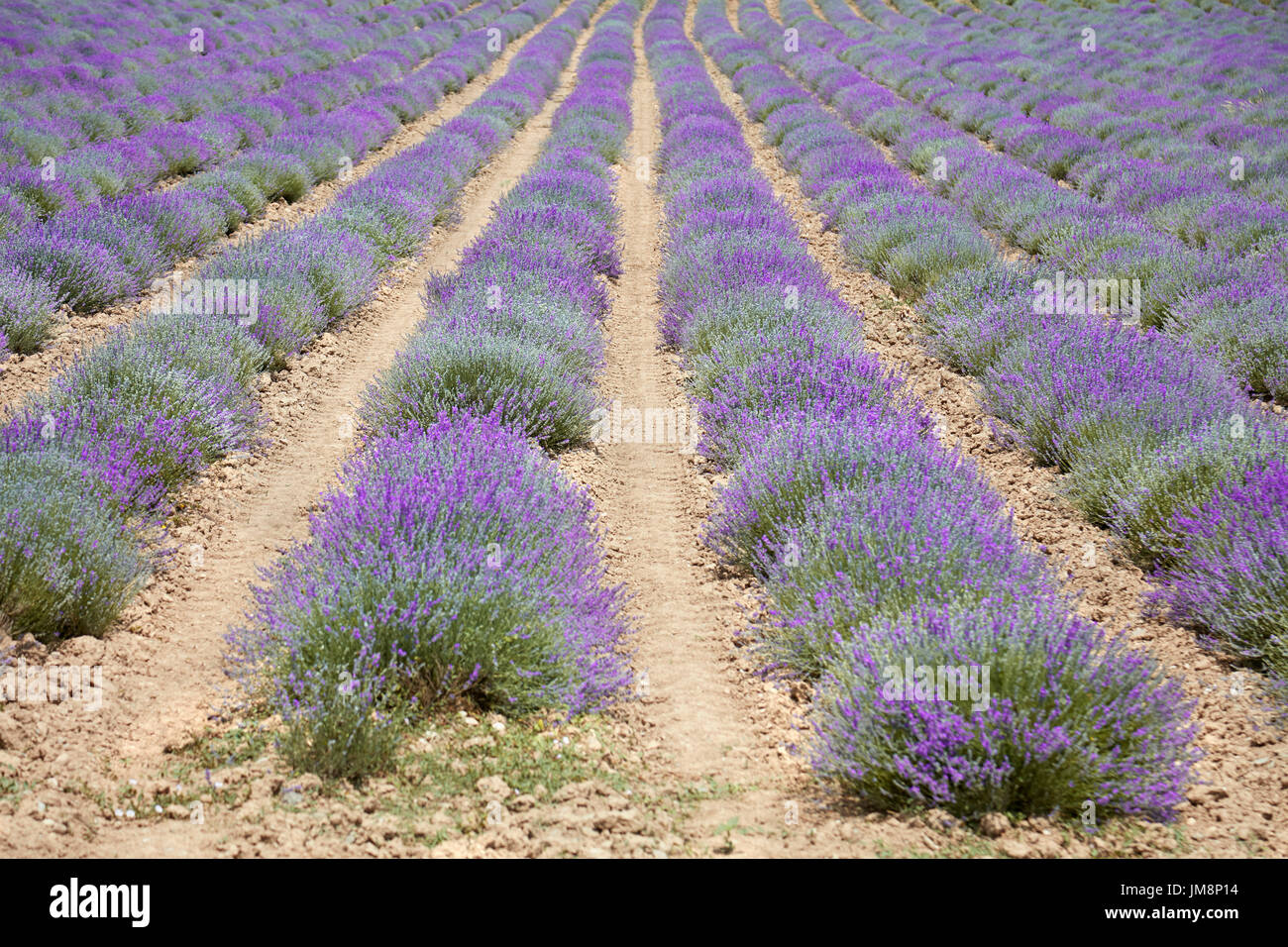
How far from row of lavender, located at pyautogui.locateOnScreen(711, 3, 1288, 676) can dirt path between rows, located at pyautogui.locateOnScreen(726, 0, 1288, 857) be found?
0.10 meters

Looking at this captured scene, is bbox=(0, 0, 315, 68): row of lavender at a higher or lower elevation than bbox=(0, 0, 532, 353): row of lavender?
higher

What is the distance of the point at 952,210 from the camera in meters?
9.48

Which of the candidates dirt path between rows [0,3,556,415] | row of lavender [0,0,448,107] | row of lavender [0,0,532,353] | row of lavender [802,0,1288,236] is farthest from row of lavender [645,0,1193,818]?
row of lavender [0,0,448,107]

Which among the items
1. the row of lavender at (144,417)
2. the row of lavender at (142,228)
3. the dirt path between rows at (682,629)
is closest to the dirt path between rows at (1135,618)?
the dirt path between rows at (682,629)

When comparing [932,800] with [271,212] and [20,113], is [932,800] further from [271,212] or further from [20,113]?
[20,113]

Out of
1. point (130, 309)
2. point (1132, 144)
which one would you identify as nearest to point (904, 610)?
point (130, 309)

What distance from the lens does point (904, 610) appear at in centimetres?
330

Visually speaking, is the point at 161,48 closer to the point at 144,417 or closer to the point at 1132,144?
the point at 1132,144

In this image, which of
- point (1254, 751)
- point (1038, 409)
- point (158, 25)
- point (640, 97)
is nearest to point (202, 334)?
point (1038, 409)

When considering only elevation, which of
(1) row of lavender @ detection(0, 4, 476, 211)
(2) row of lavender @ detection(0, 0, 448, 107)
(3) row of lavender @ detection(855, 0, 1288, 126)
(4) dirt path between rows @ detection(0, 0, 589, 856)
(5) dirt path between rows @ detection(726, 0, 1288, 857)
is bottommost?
(4) dirt path between rows @ detection(0, 0, 589, 856)

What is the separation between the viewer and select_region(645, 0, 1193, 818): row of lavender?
2580 mm

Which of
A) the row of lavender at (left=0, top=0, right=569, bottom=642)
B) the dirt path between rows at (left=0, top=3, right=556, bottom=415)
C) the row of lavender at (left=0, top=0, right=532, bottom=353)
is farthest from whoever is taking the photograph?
the row of lavender at (left=0, top=0, right=532, bottom=353)

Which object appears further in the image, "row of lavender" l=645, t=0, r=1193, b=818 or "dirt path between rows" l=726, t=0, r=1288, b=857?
"dirt path between rows" l=726, t=0, r=1288, b=857

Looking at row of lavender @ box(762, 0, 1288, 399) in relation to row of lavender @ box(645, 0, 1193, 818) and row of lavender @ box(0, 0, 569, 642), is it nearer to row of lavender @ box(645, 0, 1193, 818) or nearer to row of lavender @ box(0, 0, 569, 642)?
row of lavender @ box(645, 0, 1193, 818)
